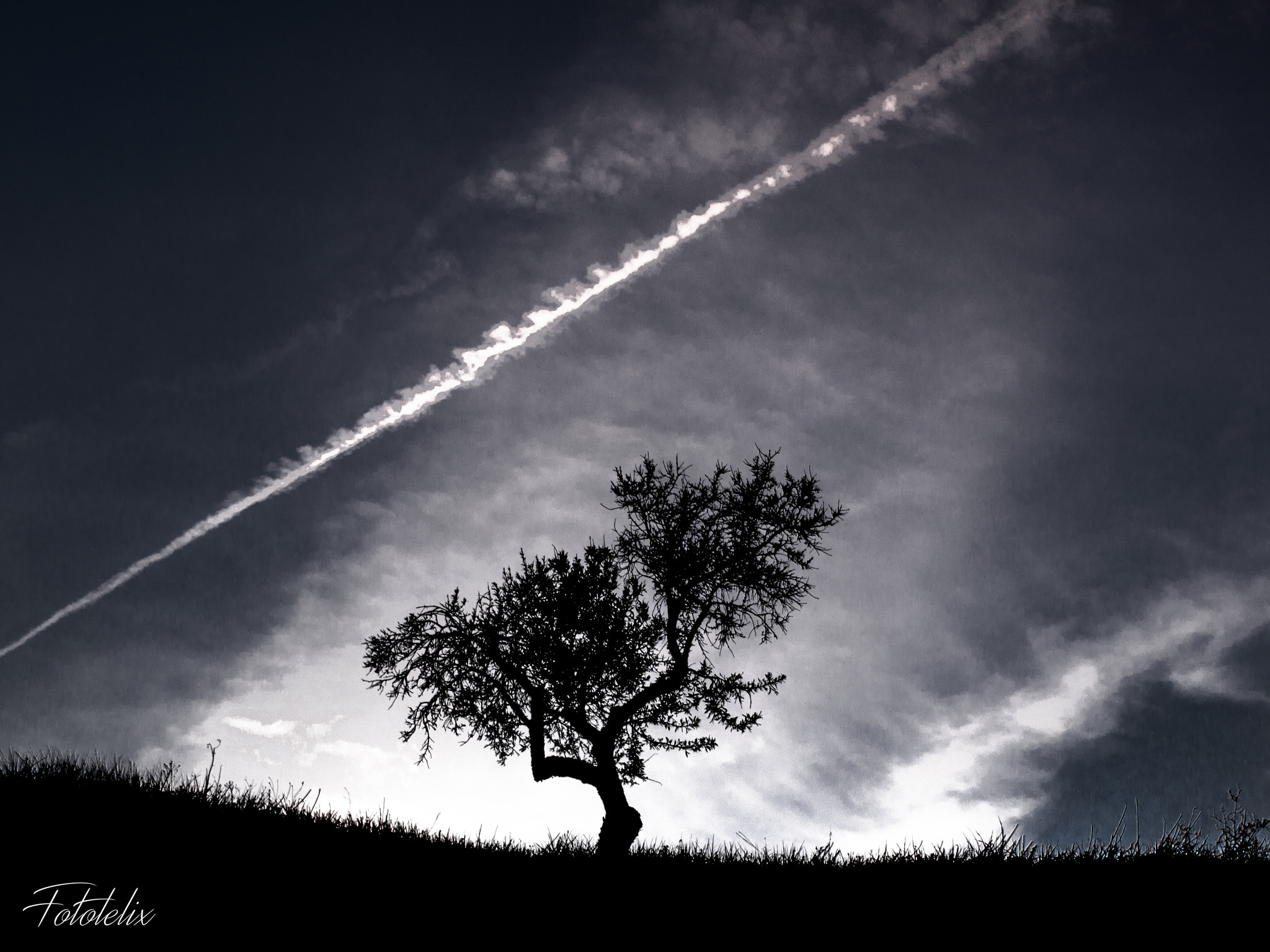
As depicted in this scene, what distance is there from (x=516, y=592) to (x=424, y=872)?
9.15 m

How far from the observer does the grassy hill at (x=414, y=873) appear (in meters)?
8.66

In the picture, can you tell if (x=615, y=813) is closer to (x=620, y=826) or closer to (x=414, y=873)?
(x=620, y=826)

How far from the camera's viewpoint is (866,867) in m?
11.8

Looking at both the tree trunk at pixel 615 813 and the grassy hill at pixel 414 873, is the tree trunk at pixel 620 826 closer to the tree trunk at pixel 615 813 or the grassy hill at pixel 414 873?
the tree trunk at pixel 615 813

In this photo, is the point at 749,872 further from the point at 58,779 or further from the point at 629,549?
the point at 58,779

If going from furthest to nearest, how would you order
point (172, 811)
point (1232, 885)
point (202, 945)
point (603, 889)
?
point (172, 811), point (603, 889), point (1232, 885), point (202, 945)

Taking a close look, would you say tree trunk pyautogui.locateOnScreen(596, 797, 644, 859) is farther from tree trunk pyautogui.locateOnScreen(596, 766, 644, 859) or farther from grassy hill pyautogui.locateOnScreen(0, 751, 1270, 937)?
grassy hill pyautogui.locateOnScreen(0, 751, 1270, 937)

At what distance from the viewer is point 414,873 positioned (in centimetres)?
1061

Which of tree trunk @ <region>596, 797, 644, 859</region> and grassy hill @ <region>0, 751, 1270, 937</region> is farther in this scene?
tree trunk @ <region>596, 797, 644, 859</region>

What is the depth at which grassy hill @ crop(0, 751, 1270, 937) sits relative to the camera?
8664 millimetres

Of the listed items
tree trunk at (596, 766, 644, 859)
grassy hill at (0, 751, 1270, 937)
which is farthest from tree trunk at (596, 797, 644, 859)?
grassy hill at (0, 751, 1270, 937)

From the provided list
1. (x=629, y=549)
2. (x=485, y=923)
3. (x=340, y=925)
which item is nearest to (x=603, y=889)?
(x=485, y=923)

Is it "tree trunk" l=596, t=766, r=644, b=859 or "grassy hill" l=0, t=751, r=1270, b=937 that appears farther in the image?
"tree trunk" l=596, t=766, r=644, b=859

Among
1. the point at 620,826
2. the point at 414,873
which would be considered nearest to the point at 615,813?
the point at 620,826
